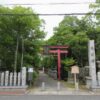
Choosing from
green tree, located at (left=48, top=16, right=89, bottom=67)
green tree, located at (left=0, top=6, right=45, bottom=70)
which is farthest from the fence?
green tree, located at (left=48, top=16, right=89, bottom=67)

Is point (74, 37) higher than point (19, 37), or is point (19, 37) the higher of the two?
point (74, 37)

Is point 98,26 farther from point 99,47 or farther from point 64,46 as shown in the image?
point 64,46

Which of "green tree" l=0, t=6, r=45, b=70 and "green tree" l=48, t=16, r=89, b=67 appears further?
"green tree" l=48, t=16, r=89, b=67

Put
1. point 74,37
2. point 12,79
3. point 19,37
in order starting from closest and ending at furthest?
1. point 12,79
2. point 19,37
3. point 74,37

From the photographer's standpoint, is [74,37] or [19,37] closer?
[19,37]

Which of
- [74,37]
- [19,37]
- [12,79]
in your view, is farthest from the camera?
[74,37]

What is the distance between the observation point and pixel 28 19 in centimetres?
2634

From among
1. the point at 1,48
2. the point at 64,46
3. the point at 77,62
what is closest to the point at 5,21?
the point at 1,48

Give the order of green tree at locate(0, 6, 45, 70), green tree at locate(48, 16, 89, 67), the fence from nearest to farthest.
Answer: the fence
green tree at locate(0, 6, 45, 70)
green tree at locate(48, 16, 89, 67)

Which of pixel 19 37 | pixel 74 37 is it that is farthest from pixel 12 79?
pixel 74 37

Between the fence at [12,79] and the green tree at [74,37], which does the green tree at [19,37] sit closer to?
the fence at [12,79]

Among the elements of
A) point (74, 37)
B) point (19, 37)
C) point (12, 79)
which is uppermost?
point (74, 37)

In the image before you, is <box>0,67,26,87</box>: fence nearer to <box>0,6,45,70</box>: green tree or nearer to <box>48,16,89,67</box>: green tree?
<box>0,6,45,70</box>: green tree

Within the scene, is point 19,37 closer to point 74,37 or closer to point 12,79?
point 12,79
